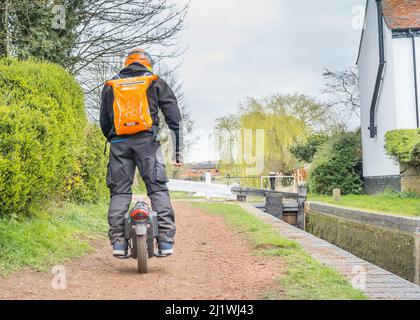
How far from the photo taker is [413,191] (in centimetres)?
1792

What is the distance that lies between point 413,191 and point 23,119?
51.7ft

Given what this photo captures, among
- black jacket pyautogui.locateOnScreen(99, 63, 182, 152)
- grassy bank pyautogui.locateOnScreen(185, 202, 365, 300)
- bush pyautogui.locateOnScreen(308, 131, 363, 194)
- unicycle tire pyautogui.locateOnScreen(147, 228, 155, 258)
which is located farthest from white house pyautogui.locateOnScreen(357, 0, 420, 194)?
unicycle tire pyautogui.locateOnScreen(147, 228, 155, 258)

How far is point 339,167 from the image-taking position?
79.2ft

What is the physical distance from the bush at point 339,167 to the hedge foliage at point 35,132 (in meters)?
18.0

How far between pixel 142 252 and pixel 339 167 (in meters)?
21.0

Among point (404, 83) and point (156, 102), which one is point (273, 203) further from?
point (156, 102)

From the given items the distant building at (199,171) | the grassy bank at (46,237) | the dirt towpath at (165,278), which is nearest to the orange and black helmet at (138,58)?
the dirt towpath at (165,278)

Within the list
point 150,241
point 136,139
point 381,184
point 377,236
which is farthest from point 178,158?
point 381,184

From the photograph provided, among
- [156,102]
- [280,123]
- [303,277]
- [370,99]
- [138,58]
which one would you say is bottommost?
[303,277]

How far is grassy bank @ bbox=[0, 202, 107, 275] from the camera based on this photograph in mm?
4562

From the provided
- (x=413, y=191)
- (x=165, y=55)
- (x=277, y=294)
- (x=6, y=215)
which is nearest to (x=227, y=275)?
(x=277, y=294)

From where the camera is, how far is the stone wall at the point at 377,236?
9477 millimetres

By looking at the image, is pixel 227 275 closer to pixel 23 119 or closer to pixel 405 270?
pixel 23 119

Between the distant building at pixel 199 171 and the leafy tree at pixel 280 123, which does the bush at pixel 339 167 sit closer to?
the leafy tree at pixel 280 123
